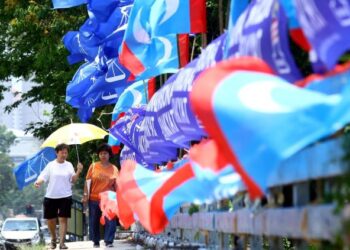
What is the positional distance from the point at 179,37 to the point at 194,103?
8.84m

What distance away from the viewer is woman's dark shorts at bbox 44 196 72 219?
16641 mm

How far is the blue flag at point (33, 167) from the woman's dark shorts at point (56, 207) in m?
9.45

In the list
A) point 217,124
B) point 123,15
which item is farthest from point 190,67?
point 123,15

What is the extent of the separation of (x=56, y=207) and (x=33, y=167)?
9.72 metres

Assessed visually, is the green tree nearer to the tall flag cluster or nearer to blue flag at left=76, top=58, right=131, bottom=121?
blue flag at left=76, top=58, right=131, bottom=121

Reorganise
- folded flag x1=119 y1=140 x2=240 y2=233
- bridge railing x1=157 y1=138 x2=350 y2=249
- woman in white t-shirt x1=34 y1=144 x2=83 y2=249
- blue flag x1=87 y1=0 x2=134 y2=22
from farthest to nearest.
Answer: blue flag x1=87 y1=0 x2=134 y2=22 < woman in white t-shirt x1=34 y1=144 x2=83 y2=249 < folded flag x1=119 y1=140 x2=240 y2=233 < bridge railing x1=157 y1=138 x2=350 y2=249

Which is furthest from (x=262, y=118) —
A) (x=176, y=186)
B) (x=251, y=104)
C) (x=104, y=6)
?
(x=104, y=6)

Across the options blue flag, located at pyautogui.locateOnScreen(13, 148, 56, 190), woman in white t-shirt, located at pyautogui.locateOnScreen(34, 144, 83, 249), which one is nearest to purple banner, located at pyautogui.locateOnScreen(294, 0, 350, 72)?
woman in white t-shirt, located at pyautogui.locateOnScreen(34, 144, 83, 249)

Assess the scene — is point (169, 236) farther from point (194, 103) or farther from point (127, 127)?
point (194, 103)

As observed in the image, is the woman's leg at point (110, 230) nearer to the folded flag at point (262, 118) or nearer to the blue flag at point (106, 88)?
the blue flag at point (106, 88)

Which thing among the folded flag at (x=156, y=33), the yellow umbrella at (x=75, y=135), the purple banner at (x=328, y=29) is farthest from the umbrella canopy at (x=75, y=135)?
the purple banner at (x=328, y=29)

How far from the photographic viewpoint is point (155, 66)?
1415cm

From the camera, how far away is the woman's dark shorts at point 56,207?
1664 cm

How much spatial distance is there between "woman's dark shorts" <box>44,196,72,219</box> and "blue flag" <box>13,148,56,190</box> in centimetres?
945
